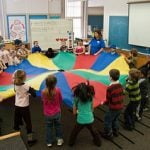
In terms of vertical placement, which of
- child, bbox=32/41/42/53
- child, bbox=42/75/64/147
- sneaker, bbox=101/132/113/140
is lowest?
sneaker, bbox=101/132/113/140

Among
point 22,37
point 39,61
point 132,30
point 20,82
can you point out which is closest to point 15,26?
point 22,37

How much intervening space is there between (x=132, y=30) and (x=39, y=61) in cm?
348

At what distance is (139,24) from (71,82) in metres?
3.96

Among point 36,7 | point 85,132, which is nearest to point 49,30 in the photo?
point 36,7

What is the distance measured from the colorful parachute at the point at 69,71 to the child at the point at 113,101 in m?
0.17

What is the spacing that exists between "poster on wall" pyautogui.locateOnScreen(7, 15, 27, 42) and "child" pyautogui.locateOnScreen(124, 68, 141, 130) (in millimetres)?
4720

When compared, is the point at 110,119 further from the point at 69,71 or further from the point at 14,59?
the point at 14,59

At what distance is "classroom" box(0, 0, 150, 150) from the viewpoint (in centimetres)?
325

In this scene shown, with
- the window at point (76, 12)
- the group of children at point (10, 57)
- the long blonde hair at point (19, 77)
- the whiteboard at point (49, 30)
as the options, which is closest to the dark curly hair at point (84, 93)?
the long blonde hair at point (19, 77)

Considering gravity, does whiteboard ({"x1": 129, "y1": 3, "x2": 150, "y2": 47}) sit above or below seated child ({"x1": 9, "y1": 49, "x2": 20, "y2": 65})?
above

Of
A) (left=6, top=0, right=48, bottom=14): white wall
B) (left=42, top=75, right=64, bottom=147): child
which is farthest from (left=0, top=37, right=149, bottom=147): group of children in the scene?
(left=6, top=0, right=48, bottom=14): white wall

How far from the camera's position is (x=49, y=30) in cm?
720

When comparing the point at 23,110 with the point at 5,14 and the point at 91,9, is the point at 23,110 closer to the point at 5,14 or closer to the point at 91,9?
the point at 5,14

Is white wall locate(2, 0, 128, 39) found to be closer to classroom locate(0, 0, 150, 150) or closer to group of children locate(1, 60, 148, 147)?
classroom locate(0, 0, 150, 150)
